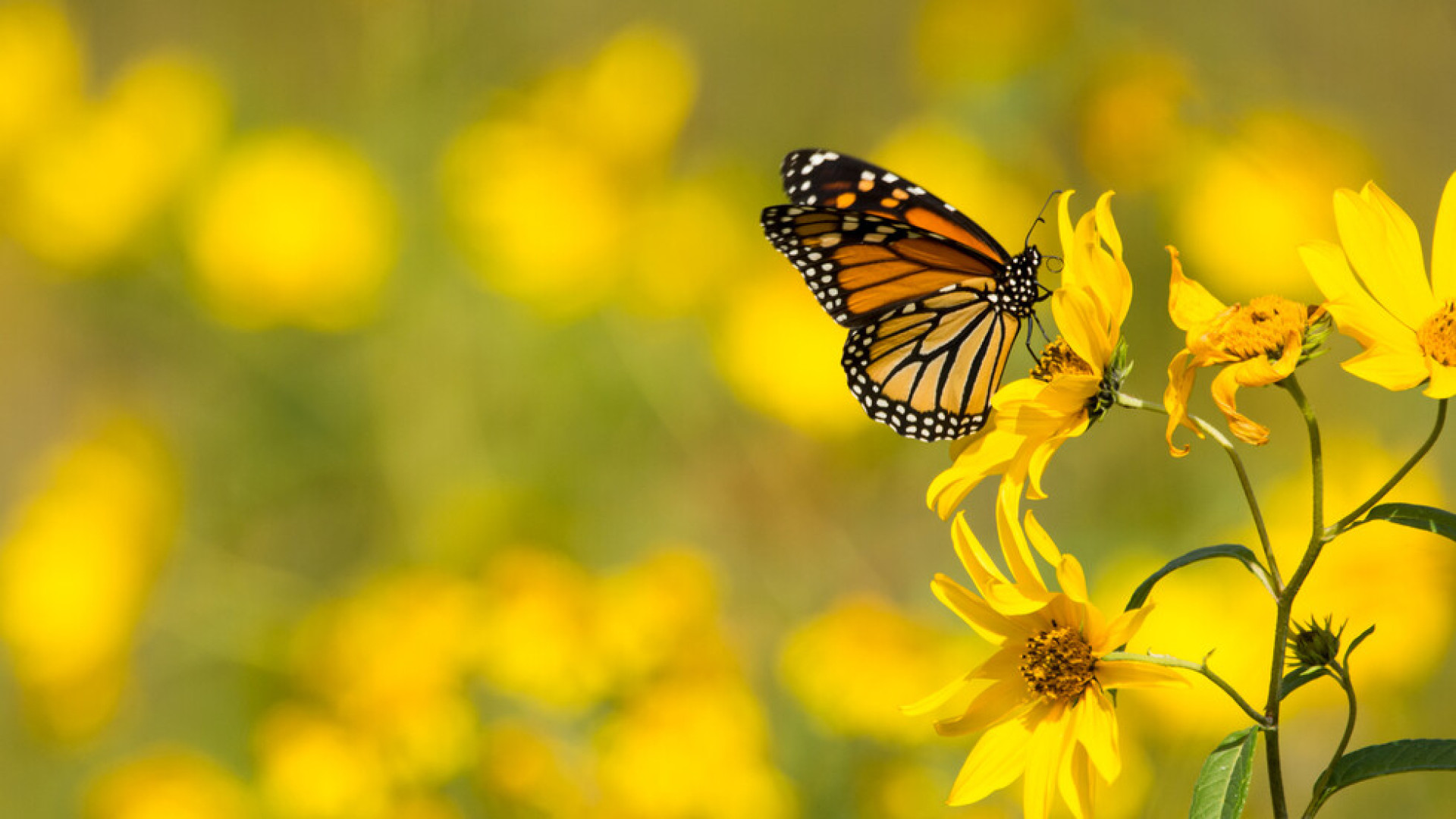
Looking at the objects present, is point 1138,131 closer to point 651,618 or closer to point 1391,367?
point 651,618

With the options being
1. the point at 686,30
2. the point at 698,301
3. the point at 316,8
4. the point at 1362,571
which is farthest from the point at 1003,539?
the point at 316,8

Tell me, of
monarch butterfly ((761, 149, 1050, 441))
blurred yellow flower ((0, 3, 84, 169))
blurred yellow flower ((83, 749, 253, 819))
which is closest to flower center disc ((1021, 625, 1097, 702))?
monarch butterfly ((761, 149, 1050, 441))

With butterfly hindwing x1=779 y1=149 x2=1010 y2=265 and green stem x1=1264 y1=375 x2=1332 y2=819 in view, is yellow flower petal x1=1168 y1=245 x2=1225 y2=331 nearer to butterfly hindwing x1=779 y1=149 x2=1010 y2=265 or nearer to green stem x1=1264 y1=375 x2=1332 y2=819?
green stem x1=1264 y1=375 x2=1332 y2=819

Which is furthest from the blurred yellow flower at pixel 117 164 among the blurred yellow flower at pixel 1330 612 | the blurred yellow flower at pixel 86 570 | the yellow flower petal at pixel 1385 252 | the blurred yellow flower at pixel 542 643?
the yellow flower petal at pixel 1385 252

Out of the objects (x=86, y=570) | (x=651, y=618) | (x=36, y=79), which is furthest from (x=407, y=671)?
(x=36, y=79)

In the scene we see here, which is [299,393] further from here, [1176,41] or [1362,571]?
[1176,41]

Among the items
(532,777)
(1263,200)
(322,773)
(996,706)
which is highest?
(1263,200)
